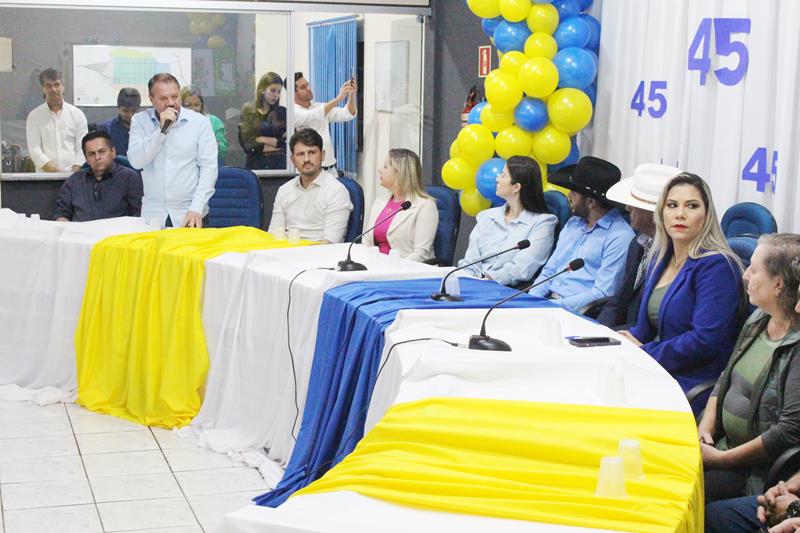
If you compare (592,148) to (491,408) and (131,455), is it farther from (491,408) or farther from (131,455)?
(491,408)

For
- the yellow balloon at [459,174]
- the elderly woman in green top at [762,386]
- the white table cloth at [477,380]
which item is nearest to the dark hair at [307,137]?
the yellow balloon at [459,174]

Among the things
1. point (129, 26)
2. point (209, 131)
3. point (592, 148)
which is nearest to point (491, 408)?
point (592, 148)

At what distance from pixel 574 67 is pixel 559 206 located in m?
0.72

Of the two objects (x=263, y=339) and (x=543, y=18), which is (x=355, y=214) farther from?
(x=263, y=339)

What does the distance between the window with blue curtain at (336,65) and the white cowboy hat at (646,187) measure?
381 centimetres

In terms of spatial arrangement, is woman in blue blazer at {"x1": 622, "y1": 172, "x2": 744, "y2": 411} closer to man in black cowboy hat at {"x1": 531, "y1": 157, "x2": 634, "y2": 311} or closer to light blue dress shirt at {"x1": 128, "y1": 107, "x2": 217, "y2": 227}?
man in black cowboy hat at {"x1": 531, "y1": 157, "x2": 634, "y2": 311}

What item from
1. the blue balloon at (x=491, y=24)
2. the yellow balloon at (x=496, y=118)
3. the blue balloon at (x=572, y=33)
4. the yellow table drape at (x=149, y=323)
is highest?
the blue balloon at (x=491, y=24)

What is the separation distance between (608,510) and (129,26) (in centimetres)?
614

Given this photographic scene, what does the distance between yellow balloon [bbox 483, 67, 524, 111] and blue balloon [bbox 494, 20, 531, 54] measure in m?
0.17

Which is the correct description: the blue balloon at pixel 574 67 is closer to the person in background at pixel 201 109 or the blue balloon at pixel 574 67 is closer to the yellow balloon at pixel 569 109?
the yellow balloon at pixel 569 109

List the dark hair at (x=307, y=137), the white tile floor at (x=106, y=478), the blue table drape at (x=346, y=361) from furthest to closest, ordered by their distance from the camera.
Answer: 1. the dark hair at (x=307, y=137)
2. the white tile floor at (x=106, y=478)
3. the blue table drape at (x=346, y=361)

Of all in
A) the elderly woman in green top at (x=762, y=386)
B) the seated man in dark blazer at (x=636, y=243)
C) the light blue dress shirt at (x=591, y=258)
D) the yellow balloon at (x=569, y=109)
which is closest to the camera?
the elderly woman in green top at (x=762, y=386)

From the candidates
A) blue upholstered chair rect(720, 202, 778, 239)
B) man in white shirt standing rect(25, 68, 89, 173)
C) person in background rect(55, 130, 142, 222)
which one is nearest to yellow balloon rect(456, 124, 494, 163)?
blue upholstered chair rect(720, 202, 778, 239)

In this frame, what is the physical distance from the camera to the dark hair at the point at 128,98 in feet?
24.0
